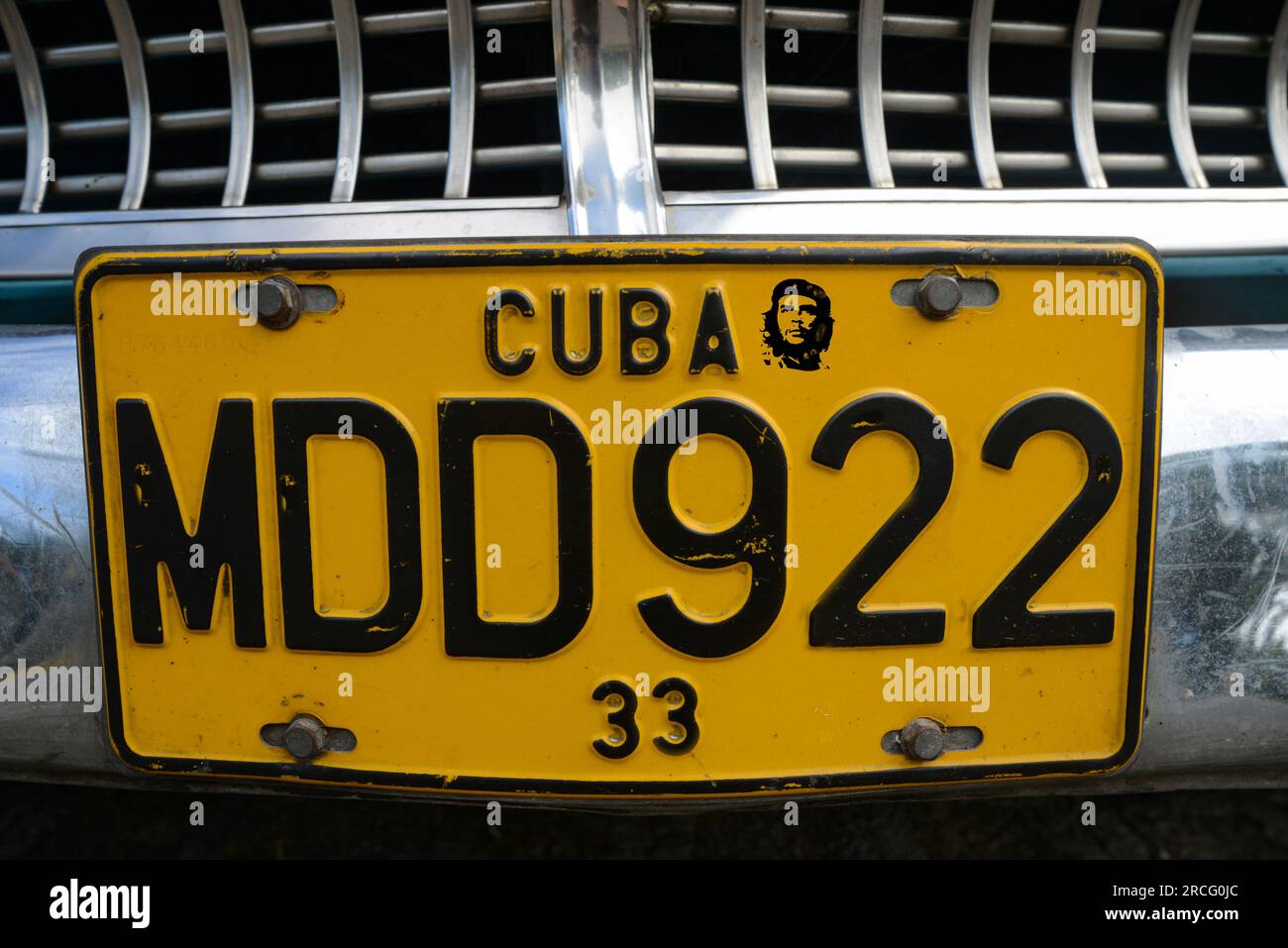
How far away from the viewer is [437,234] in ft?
2.80

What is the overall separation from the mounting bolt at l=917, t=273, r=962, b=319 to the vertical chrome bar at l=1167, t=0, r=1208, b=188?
14.1 inches

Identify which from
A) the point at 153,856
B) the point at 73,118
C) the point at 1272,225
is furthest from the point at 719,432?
the point at 153,856

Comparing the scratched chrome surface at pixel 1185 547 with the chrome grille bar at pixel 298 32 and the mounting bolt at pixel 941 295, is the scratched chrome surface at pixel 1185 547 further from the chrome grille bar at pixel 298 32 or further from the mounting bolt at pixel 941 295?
the chrome grille bar at pixel 298 32

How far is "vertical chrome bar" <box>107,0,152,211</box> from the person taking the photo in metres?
0.89

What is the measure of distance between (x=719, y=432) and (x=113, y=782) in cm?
64

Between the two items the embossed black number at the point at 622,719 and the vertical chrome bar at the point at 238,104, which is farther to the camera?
the vertical chrome bar at the point at 238,104

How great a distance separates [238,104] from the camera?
35.4 inches

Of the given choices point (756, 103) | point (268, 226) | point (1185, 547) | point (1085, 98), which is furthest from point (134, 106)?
point (1185, 547)

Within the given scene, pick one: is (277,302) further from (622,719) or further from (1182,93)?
(1182,93)

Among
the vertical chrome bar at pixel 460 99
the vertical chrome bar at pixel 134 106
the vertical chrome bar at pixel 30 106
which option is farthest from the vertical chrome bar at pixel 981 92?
the vertical chrome bar at pixel 30 106

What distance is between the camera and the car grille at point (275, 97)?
2.90 feet

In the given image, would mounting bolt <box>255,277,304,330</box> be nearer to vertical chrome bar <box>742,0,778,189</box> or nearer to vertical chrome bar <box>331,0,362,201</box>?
vertical chrome bar <box>331,0,362,201</box>
